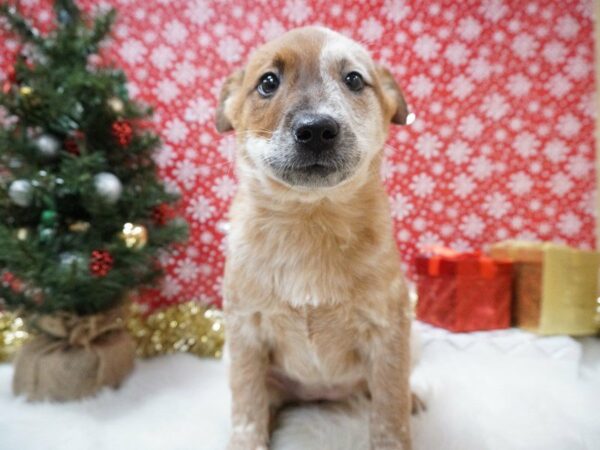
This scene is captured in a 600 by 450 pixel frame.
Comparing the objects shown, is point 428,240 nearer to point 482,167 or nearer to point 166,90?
point 482,167

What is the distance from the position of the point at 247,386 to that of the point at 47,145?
1084 mm

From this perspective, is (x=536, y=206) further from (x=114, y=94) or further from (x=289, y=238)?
(x=114, y=94)

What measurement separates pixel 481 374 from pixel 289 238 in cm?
98

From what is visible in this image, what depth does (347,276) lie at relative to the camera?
1.03 metres

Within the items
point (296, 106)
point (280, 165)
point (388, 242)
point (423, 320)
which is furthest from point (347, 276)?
point (423, 320)

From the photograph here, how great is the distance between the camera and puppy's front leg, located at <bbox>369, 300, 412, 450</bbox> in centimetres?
104

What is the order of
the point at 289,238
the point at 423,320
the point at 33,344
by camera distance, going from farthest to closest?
the point at 423,320 < the point at 33,344 < the point at 289,238

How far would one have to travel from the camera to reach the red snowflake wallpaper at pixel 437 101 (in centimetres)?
202

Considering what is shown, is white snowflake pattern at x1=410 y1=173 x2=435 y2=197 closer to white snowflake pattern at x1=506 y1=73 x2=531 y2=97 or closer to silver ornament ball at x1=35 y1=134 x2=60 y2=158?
white snowflake pattern at x1=506 y1=73 x2=531 y2=97

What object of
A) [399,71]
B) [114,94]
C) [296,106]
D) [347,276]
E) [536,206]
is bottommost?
[347,276]

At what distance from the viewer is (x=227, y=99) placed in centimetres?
131

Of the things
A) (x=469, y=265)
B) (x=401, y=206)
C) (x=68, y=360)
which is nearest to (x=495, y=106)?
(x=401, y=206)

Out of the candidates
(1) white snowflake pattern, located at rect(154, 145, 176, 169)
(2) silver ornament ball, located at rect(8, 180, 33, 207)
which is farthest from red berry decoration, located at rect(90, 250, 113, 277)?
(1) white snowflake pattern, located at rect(154, 145, 176, 169)

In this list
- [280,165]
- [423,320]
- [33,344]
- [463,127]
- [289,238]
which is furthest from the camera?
[463,127]
